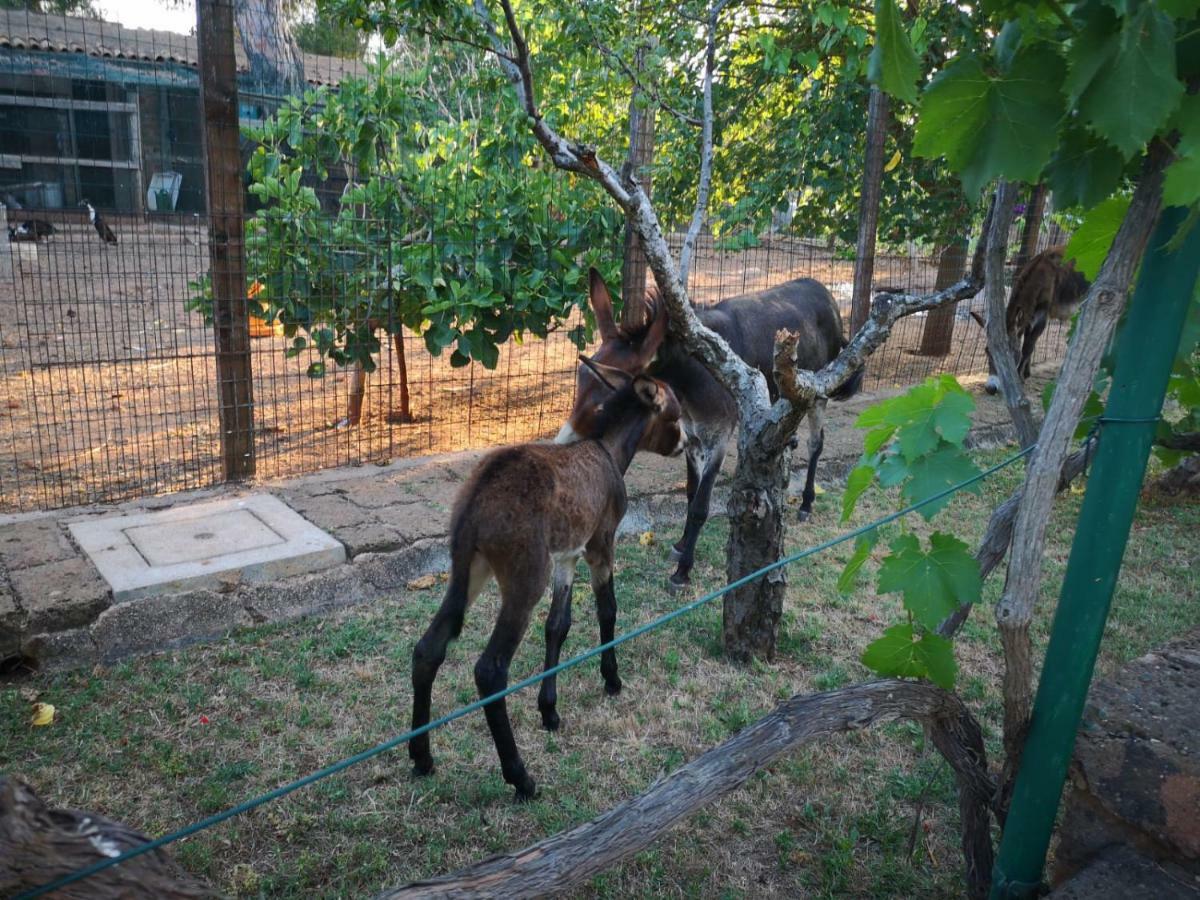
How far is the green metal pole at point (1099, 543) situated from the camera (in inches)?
77.0

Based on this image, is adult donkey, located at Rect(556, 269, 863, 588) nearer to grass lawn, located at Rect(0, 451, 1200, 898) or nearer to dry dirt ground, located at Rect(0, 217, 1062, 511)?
grass lawn, located at Rect(0, 451, 1200, 898)

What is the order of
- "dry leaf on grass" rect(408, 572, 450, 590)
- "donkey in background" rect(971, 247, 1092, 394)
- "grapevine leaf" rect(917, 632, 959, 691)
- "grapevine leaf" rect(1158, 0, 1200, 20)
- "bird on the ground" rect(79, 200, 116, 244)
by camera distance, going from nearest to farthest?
1. "grapevine leaf" rect(1158, 0, 1200, 20)
2. "grapevine leaf" rect(917, 632, 959, 691)
3. "dry leaf on grass" rect(408, 572, 450, 590)
4. "donkey in background" rect(971, 247, 1092, 394)
5. "bird on the ground" rect(79, 200, 116, 244)

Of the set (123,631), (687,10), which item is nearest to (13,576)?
(123,631)

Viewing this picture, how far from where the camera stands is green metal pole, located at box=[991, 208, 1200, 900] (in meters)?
1.96

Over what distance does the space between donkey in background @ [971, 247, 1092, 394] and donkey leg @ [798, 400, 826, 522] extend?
12.3ft

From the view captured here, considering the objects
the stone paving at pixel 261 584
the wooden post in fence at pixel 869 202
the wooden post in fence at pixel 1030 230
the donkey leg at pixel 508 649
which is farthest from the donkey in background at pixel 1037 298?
the donkey leg at pixel 508 649

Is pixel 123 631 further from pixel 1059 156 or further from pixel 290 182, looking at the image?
pixel 1059 156

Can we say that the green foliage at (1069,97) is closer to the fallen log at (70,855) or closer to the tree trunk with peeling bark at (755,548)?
the fallen log at (70,855)

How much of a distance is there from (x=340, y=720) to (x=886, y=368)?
8.20m

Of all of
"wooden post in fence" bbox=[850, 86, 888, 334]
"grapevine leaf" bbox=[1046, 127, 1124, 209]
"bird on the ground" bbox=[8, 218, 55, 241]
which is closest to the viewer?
"grapevine leaf" bbox=[1046, 127, 1124, 209]

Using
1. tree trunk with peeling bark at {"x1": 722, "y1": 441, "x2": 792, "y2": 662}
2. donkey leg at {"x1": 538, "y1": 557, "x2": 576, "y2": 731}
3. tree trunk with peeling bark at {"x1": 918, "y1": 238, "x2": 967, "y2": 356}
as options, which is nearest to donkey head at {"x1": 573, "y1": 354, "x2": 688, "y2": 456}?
tree trunk with peeling bark at {"x1": 722, "y1": 441, "x2": 792, "y2": 662}

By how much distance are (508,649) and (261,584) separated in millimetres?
1896

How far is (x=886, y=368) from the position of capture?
10305mm

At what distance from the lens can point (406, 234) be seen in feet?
22.5
